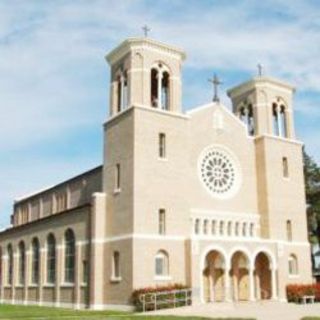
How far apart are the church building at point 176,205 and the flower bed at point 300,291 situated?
48cm

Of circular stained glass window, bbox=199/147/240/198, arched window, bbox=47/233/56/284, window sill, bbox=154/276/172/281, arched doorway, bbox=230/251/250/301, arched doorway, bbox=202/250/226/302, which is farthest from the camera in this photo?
arched window, bbox=47/233/56/284

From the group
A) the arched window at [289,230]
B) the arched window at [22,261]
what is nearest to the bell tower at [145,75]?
the arched window at [289,230]

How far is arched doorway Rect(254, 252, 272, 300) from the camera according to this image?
3909 centimetres

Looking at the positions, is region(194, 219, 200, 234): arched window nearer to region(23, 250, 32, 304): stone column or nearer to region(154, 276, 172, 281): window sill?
region(154, 276, 172, 281): window sill

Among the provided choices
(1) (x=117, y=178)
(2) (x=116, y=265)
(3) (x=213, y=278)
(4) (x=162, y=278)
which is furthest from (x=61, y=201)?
(4) (x=162, y=278)

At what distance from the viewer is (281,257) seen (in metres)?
39.2

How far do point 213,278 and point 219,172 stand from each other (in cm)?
724

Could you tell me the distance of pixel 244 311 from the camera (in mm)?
30109

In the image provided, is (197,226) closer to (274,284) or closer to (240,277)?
(240,277)

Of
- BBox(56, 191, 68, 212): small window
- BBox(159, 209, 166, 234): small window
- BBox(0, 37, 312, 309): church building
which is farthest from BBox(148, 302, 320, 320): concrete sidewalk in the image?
BBox(56, 191, 68, 212): small window

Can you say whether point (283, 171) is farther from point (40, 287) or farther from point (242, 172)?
point (40, 287)

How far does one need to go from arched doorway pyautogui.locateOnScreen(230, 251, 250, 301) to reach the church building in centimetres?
8

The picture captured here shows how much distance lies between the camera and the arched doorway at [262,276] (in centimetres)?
3909

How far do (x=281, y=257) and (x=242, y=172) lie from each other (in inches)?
257
